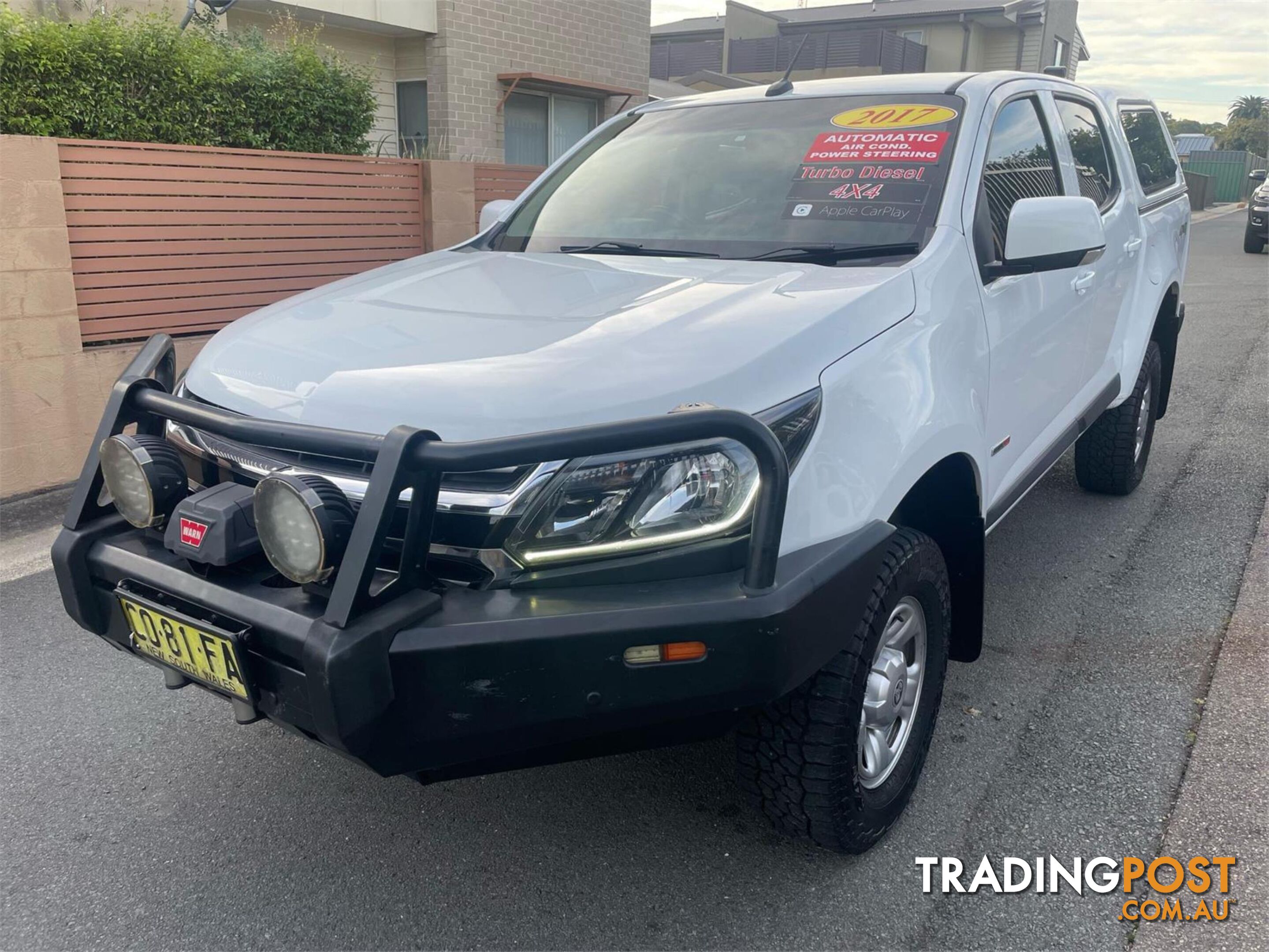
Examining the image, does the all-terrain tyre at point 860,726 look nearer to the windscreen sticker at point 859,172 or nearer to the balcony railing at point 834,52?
A: the windscreen sticker at point 859,172

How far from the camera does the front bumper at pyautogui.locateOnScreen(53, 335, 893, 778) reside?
5.92ft

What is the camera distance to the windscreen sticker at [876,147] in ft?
9.86

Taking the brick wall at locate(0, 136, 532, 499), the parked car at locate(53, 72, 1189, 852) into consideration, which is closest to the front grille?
the parked car at locate(53, 72, 1189, 852)

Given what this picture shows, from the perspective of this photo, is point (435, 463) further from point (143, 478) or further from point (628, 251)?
point (628, 251)

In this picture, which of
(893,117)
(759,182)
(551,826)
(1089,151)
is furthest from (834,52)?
(551,826)

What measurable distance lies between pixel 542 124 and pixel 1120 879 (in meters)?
13.5

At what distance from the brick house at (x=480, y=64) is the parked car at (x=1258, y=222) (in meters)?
11.1

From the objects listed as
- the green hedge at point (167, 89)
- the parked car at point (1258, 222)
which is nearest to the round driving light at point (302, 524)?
the green hedge at point (167, 89)

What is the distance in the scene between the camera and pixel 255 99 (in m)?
7.04

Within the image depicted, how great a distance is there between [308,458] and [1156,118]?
4.97 metres

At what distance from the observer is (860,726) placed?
92.4 inches

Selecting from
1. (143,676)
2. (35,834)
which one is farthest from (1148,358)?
(35,834)

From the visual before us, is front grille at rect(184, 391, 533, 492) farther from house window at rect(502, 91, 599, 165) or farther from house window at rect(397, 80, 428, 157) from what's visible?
house window at rect(502, 91, 599, 165)

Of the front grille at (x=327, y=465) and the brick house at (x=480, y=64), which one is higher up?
the brick house at (x=480, y=64)
